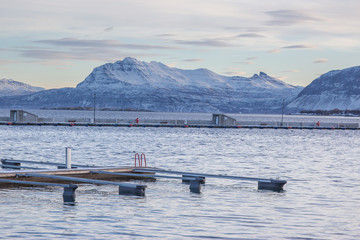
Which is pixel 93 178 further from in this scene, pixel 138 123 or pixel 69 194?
pixel 138 123

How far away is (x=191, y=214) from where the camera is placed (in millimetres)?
24125

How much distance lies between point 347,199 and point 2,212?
622 inches

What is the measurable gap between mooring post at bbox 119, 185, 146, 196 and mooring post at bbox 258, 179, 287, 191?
678 cm

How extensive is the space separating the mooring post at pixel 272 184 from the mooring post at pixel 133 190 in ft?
22.3

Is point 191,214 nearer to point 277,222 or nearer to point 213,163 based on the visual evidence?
point 277,222

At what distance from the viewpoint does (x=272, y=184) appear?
104ft

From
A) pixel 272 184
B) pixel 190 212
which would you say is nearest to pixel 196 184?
pixel 272 184

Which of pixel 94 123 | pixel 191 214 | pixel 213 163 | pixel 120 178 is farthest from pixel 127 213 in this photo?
pixel 94 123

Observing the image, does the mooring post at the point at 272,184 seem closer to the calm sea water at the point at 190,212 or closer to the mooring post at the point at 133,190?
the calm sea water at the point at 190,212

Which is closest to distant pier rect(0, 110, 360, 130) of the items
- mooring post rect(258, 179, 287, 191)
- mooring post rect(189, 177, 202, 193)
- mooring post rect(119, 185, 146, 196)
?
mooring post rect(189, 177, 202, 193)

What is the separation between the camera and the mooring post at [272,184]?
31498mm

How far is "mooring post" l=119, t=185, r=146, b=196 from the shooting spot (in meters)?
27.8

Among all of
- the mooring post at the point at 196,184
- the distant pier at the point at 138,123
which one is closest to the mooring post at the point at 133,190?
the mooring post at the point at 196,184

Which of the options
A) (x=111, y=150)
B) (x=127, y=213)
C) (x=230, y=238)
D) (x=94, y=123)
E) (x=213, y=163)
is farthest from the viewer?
(x=94, y=123)
